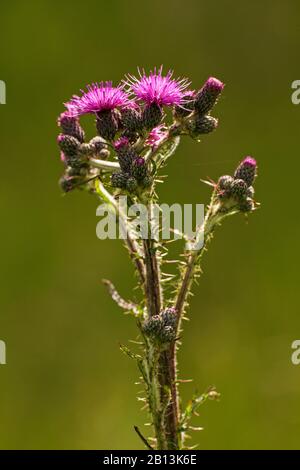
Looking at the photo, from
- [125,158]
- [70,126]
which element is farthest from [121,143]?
[70,126]

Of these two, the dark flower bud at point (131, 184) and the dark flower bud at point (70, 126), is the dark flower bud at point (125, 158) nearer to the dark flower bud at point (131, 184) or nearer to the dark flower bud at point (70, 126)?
the dark flower bud at point (131, 184)

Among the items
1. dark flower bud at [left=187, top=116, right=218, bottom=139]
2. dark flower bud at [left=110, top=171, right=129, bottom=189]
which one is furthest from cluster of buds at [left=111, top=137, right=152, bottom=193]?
dark flower bud at [left=187, top=116, right=218, bottom=139]

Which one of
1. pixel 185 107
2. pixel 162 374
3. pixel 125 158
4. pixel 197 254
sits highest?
pixel 185 107

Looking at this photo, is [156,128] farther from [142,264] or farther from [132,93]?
[142,264]

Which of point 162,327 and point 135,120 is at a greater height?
point 135,120

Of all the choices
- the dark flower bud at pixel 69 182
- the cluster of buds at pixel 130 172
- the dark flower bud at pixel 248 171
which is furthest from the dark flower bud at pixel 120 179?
the dark flower bud at pixel 248 171

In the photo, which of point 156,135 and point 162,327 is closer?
point 162,327

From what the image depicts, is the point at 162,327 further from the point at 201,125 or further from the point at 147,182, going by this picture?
the point at 201,125
